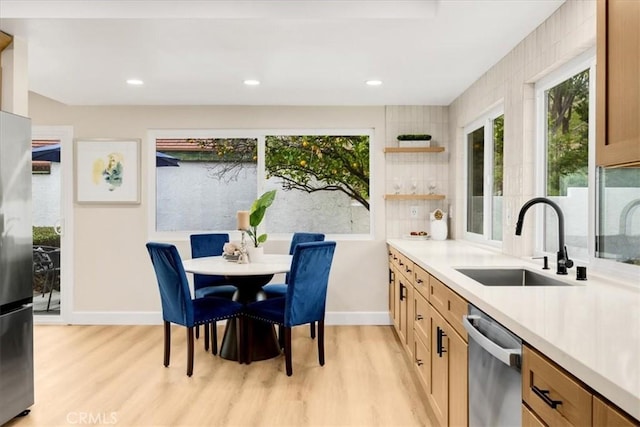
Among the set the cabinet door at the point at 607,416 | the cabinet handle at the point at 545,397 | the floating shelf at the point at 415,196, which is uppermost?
the floating shelf at the point at 415,196

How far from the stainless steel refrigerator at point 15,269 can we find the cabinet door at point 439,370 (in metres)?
2.36

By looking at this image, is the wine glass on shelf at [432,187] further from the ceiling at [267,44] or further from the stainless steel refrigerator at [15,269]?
the stainless steel refrigerator at [15,269]

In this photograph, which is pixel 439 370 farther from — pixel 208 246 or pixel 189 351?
pixel 208 246

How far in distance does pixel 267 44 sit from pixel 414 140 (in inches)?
83.6

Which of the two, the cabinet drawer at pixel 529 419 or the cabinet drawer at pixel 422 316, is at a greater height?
the cabinet drawer at pixel 529 419

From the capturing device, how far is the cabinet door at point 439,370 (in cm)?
213

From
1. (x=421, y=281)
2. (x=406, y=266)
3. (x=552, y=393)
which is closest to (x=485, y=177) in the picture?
(x=406, y=266)

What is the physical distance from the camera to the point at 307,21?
2551mm

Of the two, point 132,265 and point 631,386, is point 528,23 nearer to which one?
point 631,386

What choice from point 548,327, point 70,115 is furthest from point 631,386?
point 70,115

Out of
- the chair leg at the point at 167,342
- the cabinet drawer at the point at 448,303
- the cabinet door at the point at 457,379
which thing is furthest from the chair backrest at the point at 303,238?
the cabinet door at the point at 457,379

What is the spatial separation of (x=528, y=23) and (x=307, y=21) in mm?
1260

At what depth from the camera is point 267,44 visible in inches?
114

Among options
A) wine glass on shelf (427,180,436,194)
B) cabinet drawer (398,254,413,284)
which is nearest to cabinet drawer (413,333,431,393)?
cabinet drawer (398,254,413,284)
